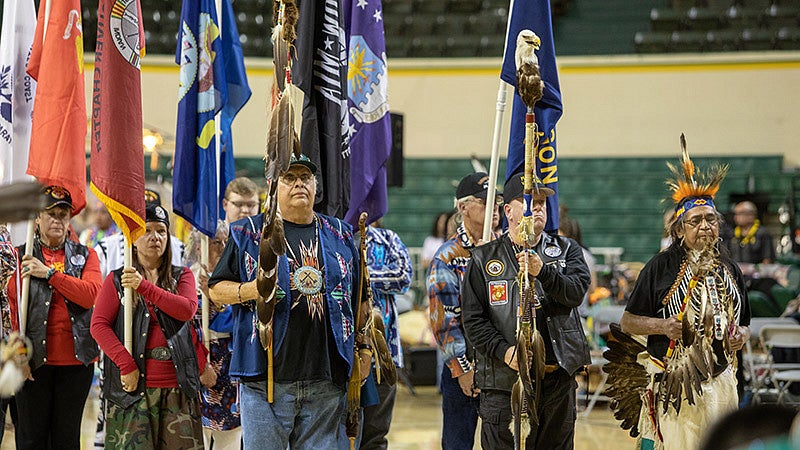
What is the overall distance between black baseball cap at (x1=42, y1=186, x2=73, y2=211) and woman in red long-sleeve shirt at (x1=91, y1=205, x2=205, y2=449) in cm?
65

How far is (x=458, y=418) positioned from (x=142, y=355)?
150 cm

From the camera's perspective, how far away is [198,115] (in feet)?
17.2

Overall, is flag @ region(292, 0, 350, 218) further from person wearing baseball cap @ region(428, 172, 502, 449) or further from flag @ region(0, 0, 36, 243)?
flag @ region(0, 0, 36, 243)

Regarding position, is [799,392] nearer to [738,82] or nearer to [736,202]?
[736,202]

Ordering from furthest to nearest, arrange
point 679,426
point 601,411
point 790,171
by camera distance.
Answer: point 790,171, point 601,411, point 679,426

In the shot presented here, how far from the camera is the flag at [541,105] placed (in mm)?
4859

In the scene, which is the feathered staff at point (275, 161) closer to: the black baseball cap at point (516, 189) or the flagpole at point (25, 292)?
the black baseball cap at point (516, 189)

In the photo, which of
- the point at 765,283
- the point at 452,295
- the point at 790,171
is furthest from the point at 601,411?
the point at 790,171

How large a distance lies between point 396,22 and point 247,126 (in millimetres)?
3001

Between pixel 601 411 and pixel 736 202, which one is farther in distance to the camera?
pixel 736 202

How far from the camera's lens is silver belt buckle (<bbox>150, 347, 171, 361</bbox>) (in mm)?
4387

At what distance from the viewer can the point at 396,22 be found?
1652cm

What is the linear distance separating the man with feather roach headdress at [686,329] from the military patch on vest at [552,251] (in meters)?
0.51

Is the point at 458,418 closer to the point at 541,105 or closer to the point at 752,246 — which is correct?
the point at 541,105
